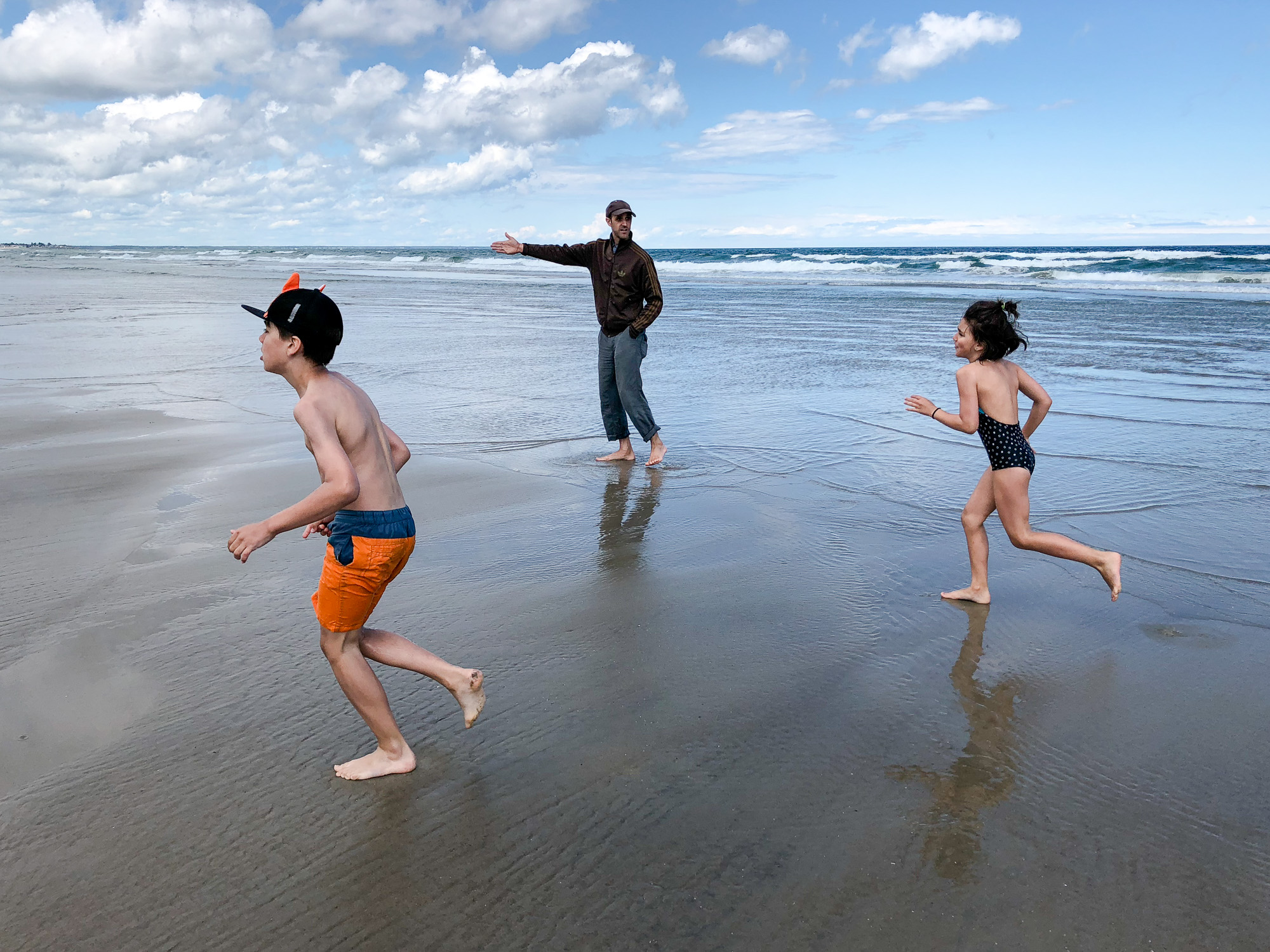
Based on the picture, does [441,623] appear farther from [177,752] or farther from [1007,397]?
[1007,397]

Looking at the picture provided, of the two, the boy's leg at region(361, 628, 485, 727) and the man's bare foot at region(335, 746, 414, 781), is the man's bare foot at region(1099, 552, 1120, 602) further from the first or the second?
the man's bare foot at region(335, 746, 414, 781)

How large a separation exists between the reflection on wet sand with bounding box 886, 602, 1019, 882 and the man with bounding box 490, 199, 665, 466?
12.3ft

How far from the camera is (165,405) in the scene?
896 centimetres

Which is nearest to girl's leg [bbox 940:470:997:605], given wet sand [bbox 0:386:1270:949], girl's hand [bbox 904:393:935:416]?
wet sand [bbox 0:386:1270:949]

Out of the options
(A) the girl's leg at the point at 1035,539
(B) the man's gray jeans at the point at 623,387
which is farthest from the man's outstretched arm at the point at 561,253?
(A) the girl's leg at the point at 1035,539

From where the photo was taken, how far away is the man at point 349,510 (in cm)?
270

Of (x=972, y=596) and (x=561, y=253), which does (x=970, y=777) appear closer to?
(x=972, y=596)

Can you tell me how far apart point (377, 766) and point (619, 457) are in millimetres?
4511

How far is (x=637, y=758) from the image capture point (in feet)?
10.0

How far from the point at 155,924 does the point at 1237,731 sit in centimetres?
337

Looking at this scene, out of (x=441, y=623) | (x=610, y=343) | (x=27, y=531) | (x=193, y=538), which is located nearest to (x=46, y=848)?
(x=441, y=623)

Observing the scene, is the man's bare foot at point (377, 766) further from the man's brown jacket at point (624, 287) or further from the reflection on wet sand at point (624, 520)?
the man's brown jacket at point (624, 287)

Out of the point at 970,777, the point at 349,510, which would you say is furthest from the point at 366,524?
the point at 970,777

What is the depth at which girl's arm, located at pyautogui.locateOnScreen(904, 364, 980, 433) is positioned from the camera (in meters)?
4.23
